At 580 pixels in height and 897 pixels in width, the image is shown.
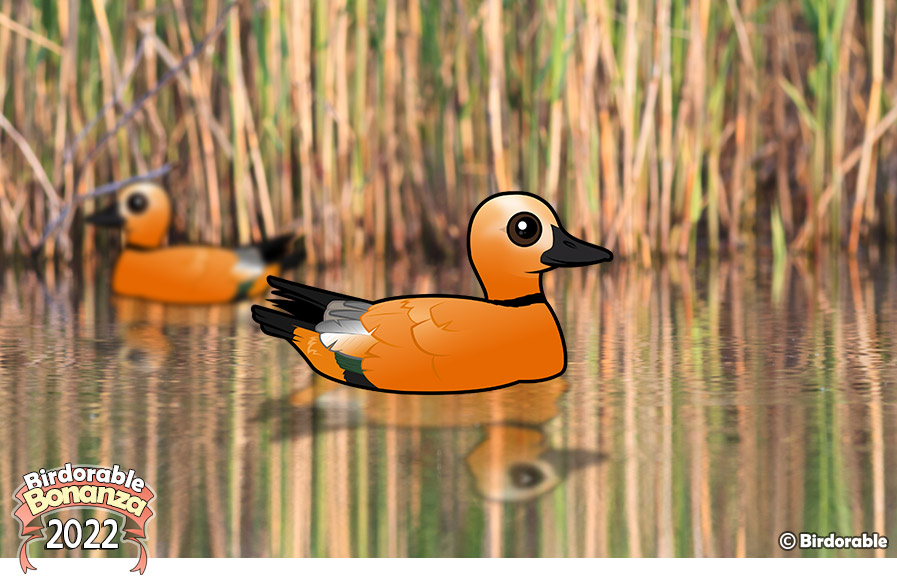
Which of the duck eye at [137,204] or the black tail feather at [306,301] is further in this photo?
the duck eye at [137,204]

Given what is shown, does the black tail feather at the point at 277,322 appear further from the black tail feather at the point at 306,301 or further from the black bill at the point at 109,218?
the black bill at the point at 109,218

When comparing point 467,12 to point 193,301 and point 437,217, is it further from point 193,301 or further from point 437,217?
point 193,301

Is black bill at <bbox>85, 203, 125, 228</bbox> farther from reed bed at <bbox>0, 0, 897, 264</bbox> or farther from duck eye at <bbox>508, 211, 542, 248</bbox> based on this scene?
duck eye at <bbox>508, 211, 542, 248</bbox>

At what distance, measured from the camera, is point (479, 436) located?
2.76 m

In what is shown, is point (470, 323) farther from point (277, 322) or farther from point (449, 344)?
point (277, 322)

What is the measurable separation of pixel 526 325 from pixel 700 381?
517mm

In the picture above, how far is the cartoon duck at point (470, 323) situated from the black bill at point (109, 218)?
8.60ft

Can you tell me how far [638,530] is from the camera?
2154 millimetres

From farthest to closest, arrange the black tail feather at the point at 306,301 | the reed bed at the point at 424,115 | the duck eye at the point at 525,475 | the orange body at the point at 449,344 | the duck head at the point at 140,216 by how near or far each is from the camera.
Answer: the reed bed at the point at 424,115
the duck head at the point at 140,216
the black tail feather at the point at 306,301
the orange body at the point at 449,344
the duck eye at the point at 525,475

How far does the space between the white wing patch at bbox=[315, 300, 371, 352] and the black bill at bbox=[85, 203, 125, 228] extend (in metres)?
2.70

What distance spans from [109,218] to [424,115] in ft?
5.76

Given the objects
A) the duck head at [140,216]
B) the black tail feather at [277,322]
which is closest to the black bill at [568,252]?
the black tail feather at [277,322]

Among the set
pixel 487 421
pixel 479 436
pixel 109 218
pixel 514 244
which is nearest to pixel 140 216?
pixel 109 218

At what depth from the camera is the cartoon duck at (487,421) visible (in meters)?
2.45
